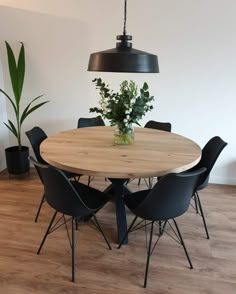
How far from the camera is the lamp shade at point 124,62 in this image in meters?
1.79

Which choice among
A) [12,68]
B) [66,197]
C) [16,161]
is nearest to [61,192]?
[66,197]

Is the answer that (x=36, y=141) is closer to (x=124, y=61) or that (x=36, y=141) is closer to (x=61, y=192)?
(x=61, y=192)

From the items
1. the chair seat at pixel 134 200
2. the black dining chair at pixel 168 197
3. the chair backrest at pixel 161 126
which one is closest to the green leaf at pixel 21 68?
the chair backrest at pixel 161 126

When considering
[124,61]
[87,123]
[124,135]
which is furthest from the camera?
[87,123]

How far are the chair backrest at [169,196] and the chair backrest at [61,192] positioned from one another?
0.40 metres

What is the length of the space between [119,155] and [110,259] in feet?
2.66

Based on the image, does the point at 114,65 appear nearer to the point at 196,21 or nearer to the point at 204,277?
the point at 204,277

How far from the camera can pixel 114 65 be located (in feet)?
5.93

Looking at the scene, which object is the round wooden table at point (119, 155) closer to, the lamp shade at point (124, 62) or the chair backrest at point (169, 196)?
the chair backrest at point (169, 196)

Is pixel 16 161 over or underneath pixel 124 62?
underneath

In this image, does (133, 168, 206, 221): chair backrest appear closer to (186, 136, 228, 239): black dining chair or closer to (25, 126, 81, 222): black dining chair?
(186, 136, 228, 239): black dining chair

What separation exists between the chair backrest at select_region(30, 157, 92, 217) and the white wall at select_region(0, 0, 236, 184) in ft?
6.42

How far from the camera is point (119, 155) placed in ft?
7.17

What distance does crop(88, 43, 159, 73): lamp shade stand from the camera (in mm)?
1793
